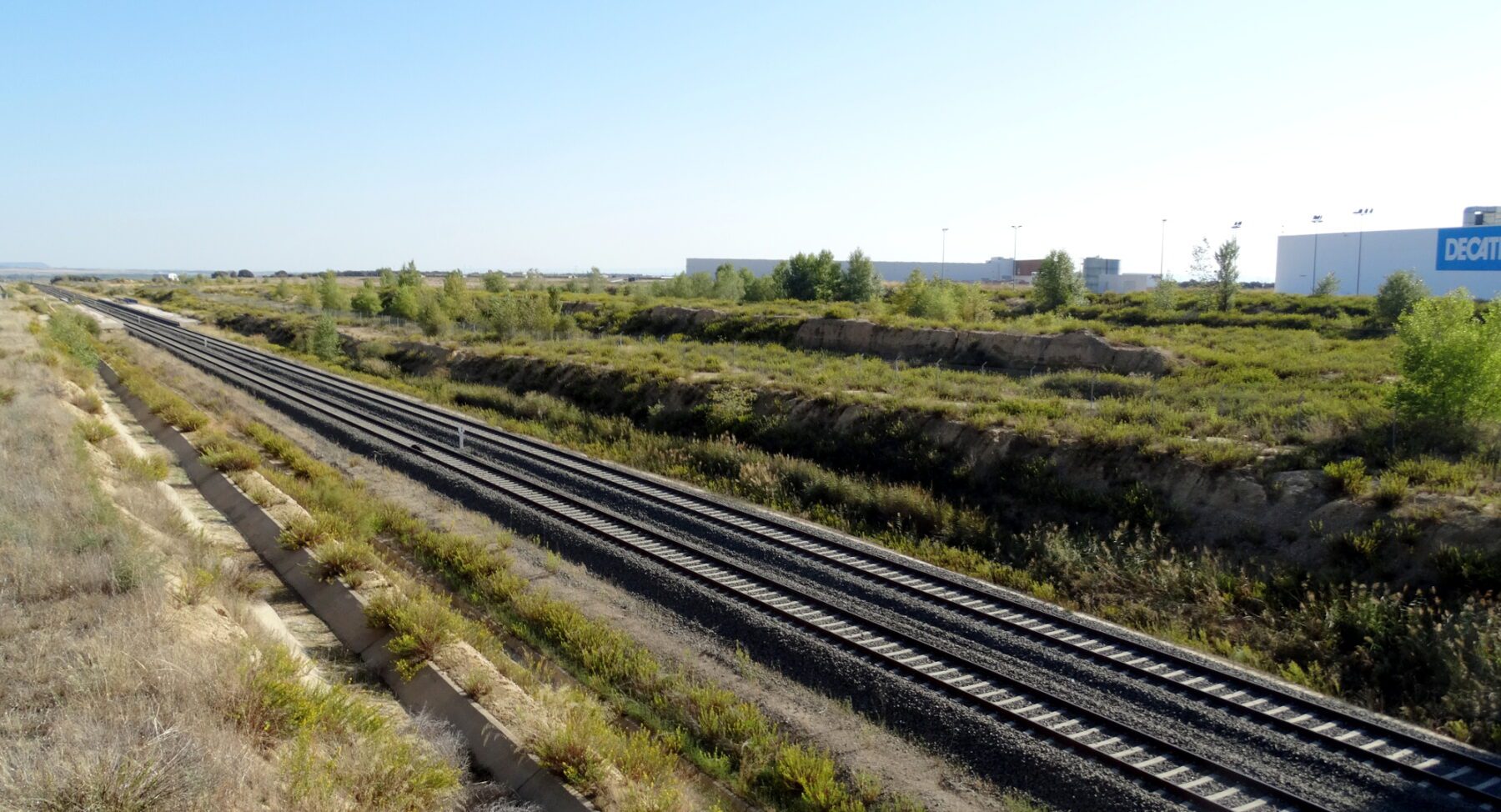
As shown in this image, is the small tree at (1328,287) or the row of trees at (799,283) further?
the row of trees at (799,283)

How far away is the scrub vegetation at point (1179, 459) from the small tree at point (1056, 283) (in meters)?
23.1

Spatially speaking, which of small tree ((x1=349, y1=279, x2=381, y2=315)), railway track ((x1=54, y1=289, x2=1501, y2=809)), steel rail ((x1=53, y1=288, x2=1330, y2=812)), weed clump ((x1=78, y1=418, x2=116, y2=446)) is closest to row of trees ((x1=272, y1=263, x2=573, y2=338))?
small tree ((x1=349, y1=279, x2=381, y2=315))

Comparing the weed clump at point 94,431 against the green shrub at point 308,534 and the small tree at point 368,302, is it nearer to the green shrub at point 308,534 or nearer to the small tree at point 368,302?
the green shrub at point 308,534

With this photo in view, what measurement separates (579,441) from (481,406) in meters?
9.62

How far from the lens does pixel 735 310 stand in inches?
2211

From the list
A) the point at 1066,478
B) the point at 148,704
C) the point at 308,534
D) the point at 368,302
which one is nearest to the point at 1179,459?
the point at 1066,478

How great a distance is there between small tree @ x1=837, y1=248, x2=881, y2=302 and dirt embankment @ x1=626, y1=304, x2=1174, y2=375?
1868 cm

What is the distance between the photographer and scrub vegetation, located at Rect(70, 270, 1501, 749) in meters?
12.6

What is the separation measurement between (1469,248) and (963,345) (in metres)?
47.3

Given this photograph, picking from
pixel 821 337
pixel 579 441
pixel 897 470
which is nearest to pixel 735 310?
pixel 821 337

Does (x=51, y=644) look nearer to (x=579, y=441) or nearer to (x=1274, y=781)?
(x=1274, y=781)

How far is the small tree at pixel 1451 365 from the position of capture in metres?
16.9

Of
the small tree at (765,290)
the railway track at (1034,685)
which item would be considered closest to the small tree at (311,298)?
the small tree at (765,290)

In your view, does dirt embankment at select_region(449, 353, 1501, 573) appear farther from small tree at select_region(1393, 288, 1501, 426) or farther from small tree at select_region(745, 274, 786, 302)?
small tree at select_region(745, 274, 786, 302)
